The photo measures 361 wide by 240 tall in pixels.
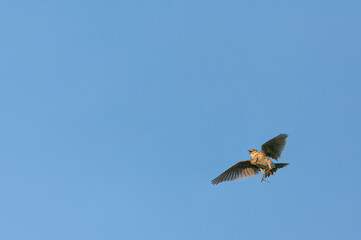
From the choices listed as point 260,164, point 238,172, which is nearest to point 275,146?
point 260,164

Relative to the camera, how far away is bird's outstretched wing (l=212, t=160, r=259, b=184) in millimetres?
40844

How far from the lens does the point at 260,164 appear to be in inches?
1533

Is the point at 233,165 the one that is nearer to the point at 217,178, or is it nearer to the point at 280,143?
the point at 217,178

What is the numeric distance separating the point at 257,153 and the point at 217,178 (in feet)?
13.5

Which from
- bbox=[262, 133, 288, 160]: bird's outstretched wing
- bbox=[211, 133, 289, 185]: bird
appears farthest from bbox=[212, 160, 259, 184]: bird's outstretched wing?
bbox=[262, 133, 288, 160]: bird's outstretched wing

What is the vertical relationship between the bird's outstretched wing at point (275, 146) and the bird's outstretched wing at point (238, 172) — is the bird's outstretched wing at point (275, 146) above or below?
below

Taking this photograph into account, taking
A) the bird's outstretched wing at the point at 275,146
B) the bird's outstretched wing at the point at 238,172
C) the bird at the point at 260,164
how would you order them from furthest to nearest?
the bird's outstretched wing at the point at 238,172 < the bird at the point at 260,164 < the bird's outstretched wing at the point at 275,146

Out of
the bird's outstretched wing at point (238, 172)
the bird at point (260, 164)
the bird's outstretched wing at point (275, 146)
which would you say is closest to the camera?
the bird's outstretched wing at point (275, 146)

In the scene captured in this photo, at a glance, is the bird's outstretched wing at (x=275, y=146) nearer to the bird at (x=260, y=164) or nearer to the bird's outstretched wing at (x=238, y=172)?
the bird at (x=260, y=164)

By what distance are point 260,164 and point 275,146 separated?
1.81 meters

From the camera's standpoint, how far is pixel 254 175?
40938 mm

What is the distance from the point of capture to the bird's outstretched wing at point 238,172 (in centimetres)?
4084

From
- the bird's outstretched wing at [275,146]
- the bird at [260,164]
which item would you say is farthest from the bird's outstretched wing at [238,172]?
the bird's outstretched wing at [275,146]

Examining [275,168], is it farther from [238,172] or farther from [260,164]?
[238,172]
